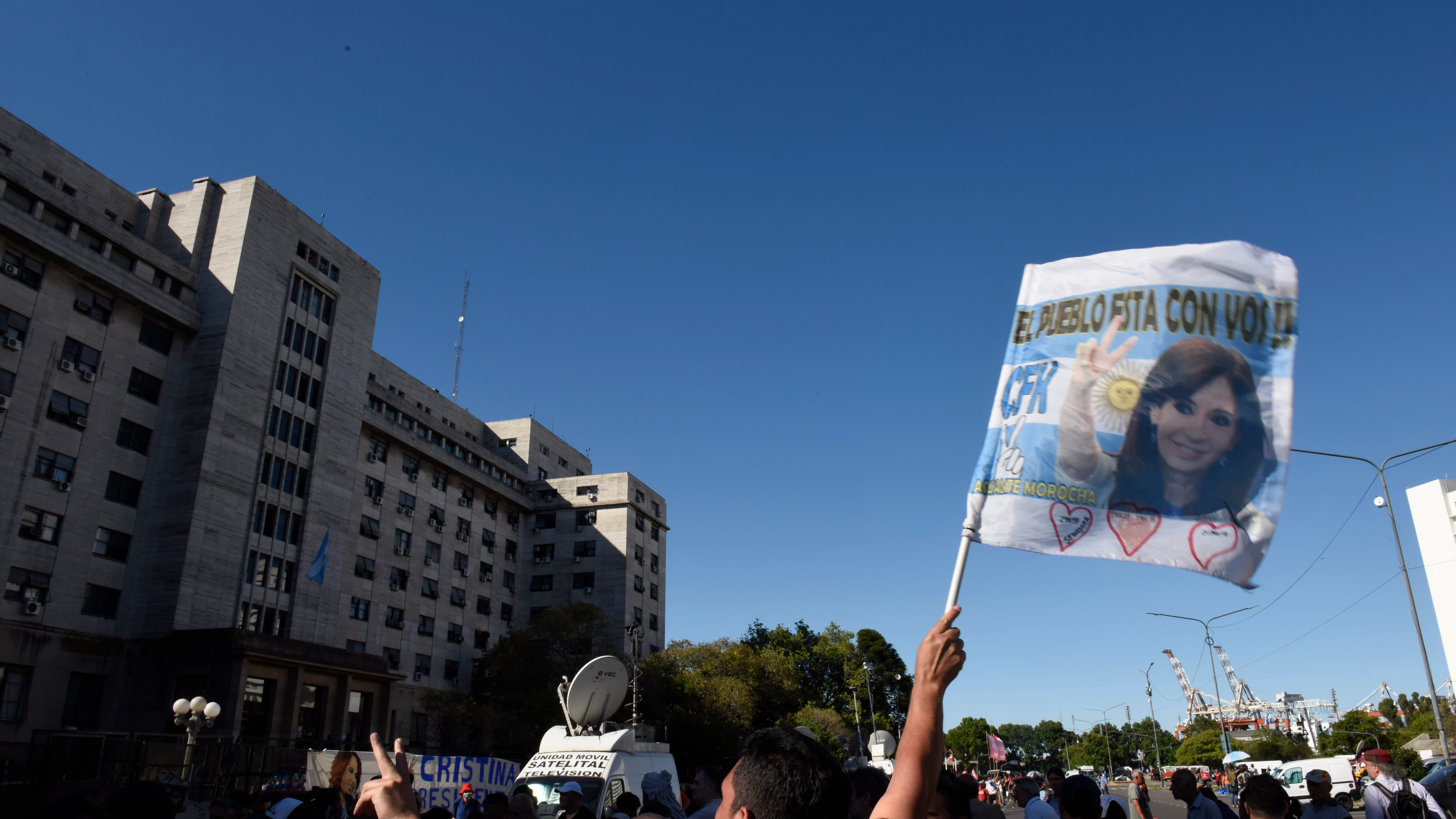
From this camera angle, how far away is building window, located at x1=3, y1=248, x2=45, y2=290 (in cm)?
3294

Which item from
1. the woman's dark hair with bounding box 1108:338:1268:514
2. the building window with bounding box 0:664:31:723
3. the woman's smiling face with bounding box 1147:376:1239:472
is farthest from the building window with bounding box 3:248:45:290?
the woman's smiling face with bounding box 1147:376:1239:472

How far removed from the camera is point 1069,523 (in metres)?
4.92

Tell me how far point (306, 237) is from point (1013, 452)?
152 ft

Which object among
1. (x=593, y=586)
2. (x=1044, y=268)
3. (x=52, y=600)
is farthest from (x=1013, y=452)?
(x=593, y=586)

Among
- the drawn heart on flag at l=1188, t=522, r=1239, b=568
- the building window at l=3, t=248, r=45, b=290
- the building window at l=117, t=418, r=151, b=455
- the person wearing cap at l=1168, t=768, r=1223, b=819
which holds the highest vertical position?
the building window at l=3, t=248, r=45, b=290

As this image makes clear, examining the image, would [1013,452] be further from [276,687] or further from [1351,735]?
[1351,735]

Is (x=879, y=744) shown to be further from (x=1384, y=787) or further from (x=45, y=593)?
(x=45, y=593)

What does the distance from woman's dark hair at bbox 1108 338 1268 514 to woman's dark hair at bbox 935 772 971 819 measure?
1.80 m

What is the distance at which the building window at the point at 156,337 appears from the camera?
38.1m

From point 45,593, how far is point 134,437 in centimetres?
696

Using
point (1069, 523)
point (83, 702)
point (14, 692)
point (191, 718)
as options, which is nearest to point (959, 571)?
point (1069, 523)

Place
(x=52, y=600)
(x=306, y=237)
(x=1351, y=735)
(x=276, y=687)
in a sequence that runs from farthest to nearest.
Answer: (x=1351, y=735)
(x=306, y=237)
(x=276, y=687)
(x=52, y=600)

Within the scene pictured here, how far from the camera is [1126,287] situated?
16.6ft

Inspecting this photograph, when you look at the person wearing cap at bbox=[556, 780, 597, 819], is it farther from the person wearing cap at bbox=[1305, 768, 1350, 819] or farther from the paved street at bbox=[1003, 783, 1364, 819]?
the paved street at bbox=[1003, 783, 1364, 819]
